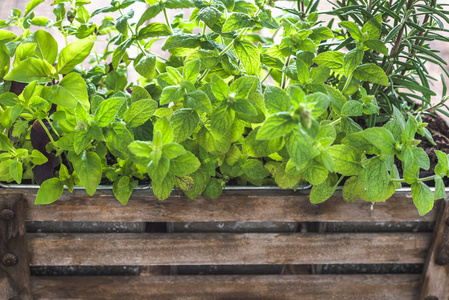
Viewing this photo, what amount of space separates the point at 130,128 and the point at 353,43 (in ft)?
1.46

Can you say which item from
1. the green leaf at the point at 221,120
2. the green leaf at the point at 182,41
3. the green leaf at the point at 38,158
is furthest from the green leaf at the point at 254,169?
the green leaf at the point at 38,158

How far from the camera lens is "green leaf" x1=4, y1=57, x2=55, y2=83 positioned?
0.56 metres

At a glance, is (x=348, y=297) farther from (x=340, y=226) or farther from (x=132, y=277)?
A: (x=132, y=277)

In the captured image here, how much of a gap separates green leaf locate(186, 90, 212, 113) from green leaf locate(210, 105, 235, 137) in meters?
0.01

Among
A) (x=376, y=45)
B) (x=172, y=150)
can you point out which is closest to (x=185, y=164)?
(x=172, y=150)

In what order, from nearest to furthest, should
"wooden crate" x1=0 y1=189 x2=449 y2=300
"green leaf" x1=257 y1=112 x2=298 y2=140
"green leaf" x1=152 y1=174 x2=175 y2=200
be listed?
"green leaf" x1=257 y1=112 x2=298 y2=140 → "green leaf" x1=152 y1=174 x2=175 y2=200 → "wooden crate" x1=0 y1=189 x2=449 y2=300

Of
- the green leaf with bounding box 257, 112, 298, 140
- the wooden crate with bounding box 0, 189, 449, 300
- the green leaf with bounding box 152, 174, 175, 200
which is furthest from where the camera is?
the wooden crate with bounding box 0, 189, 449, 300

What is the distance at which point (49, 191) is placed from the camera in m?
0.64

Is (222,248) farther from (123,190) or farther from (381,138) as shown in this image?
(381,138)

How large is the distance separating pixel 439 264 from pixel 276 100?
0.50m

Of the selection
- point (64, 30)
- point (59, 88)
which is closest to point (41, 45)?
point (59, 88)

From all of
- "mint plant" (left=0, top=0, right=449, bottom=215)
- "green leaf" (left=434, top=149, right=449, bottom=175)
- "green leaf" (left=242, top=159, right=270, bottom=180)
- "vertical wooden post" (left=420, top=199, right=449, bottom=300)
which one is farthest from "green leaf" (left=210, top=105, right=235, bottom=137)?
"vertical wooden post" (left=420, top=199, right=449, bottom=300)

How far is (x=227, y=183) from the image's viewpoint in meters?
0.76

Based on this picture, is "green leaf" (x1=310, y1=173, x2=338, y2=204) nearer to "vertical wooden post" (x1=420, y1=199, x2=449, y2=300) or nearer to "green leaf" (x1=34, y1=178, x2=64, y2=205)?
"vertical wooden post" (x1=420, y1=199, x2=449, y2=300)
